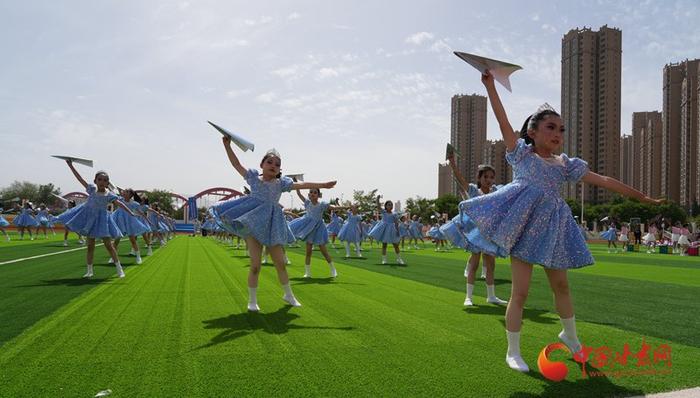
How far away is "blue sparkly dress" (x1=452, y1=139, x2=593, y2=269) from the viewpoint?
4.07 metres

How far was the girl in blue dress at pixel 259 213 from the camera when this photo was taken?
683cm

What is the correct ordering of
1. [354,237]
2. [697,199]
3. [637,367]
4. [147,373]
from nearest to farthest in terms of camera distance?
[147,373] < [637,367] < [354,237] < [697,199]

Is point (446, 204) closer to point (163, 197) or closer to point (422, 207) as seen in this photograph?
point (422, 207)

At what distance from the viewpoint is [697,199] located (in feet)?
270

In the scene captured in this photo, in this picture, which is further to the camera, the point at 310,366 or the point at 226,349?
the point at 226,349

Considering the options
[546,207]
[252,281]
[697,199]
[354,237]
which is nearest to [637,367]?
[546,207]

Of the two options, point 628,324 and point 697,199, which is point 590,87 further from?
point 628,324

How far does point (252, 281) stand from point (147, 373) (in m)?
3.02

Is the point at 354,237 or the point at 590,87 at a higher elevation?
the point at 590,87

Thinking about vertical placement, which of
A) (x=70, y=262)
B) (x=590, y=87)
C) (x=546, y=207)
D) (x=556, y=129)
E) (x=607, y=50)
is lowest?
(x=70, y=262)

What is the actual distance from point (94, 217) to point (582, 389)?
33.5ft

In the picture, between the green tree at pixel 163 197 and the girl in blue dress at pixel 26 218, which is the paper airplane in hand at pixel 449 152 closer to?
the girl in blue dress at pixel 26 218

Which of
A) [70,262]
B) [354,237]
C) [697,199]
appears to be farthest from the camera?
[697,199]

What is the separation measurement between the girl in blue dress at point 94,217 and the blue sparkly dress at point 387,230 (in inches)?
391
